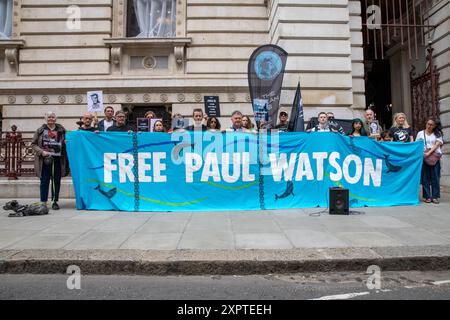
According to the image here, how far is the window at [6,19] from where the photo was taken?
14.5 meters

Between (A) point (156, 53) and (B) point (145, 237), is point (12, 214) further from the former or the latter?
(A) point (156, 53)

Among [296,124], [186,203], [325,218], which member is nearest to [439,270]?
[325,218]

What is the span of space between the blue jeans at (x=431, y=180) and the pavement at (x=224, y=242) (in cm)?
151

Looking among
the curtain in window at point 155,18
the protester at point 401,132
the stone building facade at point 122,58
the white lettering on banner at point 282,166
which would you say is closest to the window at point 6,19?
the stone building facade at point 122,58

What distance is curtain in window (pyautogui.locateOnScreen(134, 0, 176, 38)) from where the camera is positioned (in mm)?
14625

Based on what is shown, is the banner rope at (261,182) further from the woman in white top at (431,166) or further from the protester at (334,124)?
the woman in white top at (431,166)

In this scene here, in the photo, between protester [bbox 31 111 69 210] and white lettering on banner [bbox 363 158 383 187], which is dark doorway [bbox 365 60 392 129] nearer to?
white lettering on banner [bbox 363 158 383 187]

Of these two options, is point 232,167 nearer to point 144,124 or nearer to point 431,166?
point 144,124

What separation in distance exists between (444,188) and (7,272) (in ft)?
39.4

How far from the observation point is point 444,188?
11.9 m

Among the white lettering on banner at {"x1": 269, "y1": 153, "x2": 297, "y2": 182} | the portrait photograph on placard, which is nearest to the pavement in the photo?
the white lettering on banner at {"x1": 269, "y1": 153, "x2": 297, "y2": 182}

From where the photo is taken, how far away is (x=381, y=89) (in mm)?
21719

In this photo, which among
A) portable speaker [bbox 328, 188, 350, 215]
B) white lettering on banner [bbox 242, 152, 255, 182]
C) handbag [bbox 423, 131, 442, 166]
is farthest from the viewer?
handbag [bbox 423, 131, 442, 166]

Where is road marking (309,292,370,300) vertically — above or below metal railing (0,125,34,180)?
below
